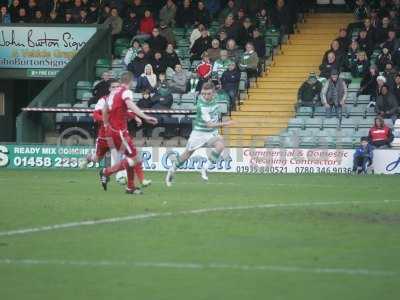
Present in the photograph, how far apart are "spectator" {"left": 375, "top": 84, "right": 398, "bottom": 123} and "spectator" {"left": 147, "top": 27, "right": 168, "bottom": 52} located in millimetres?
6786

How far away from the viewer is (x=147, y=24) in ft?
112

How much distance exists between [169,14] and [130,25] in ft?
3.95

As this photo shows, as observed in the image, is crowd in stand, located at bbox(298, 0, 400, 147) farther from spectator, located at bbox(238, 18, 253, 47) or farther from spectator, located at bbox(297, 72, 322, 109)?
spectator, located at bbox(238, 18, 253, 47)

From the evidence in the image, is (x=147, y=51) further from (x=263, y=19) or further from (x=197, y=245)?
(x=197, y=245)

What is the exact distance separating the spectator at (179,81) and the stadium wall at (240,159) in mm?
3560

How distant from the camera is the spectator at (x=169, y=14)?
34375 mm

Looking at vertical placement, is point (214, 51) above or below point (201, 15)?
below

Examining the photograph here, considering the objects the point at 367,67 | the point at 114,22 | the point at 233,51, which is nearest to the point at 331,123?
the point at 367,67

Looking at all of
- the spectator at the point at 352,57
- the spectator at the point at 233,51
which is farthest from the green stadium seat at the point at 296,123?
the spectator at the point at 233,51

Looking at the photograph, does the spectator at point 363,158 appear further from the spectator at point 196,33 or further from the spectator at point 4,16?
the spectator at point 4,16

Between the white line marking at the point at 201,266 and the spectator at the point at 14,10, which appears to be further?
the spectator at the point at 14,10

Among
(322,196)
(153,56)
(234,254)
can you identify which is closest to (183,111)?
(153,56)

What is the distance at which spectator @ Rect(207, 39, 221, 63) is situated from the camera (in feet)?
105

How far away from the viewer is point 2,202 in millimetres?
16469
